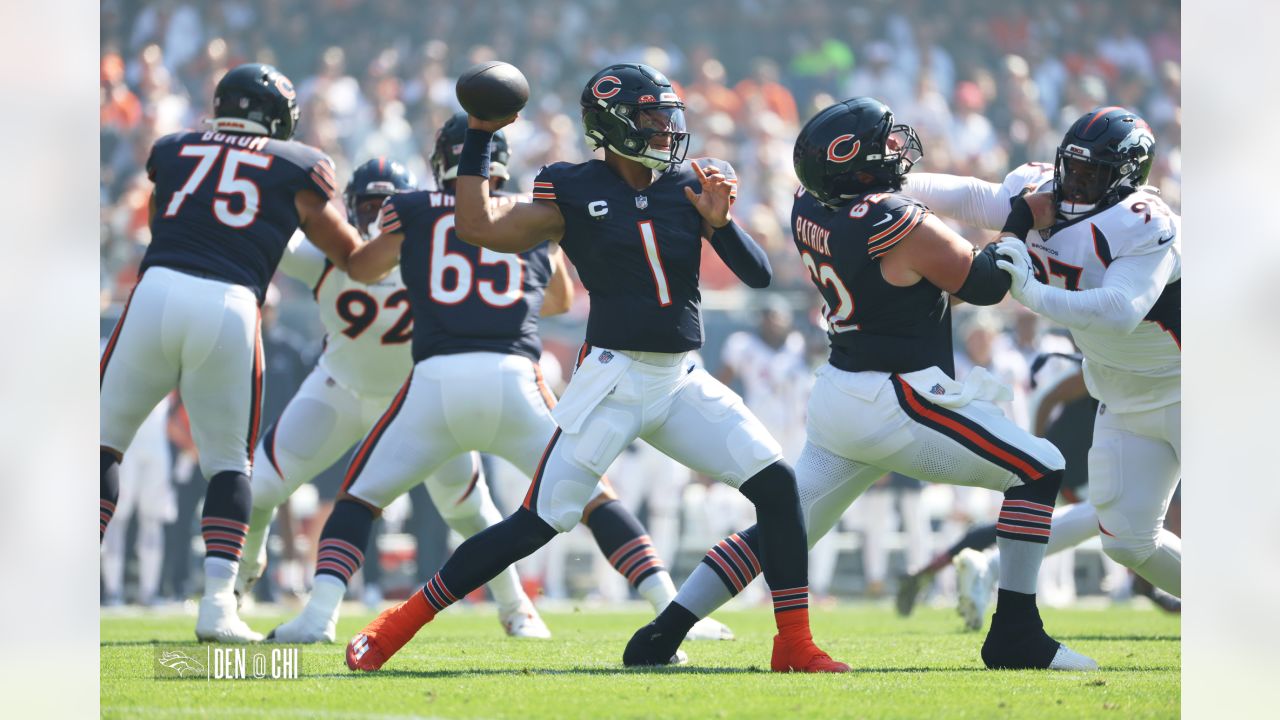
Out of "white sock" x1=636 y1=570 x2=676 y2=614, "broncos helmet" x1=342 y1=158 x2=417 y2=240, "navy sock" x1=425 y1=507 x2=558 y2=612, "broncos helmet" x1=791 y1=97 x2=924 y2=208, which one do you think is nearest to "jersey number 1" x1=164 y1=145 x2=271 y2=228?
"broncos helmet" x1=342 y1=158 x2=417 y2=240

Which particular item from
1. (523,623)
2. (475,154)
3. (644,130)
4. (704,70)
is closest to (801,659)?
(644,130)

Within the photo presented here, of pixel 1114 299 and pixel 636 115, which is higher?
pixel 636 115

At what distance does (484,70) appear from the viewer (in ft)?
15.5

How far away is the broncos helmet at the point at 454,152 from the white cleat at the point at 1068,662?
293cm

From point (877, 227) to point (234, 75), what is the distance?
2.89 metres

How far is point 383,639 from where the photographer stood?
476 cm

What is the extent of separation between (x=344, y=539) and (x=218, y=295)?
1073mm

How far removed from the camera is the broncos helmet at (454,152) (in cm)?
628

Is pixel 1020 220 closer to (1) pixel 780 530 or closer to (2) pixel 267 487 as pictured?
(1) pixel 780 530

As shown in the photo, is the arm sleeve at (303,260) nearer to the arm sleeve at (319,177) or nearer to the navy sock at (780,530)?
the arm sleeve at (319,177)

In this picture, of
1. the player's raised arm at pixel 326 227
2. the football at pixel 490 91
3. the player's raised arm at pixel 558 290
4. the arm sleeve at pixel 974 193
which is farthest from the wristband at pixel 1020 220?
the player's raised arm at pixel 326 227

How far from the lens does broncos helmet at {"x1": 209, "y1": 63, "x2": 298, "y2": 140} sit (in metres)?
6.14
